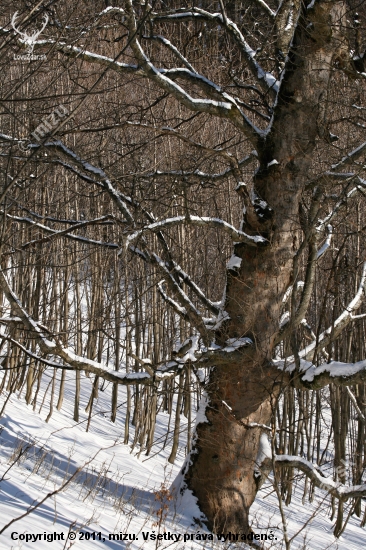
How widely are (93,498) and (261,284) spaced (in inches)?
95.9

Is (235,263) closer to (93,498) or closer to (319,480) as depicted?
(319,480)

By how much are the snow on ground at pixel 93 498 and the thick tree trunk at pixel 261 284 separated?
1.03 feet

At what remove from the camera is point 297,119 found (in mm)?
5121

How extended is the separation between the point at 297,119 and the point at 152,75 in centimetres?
147

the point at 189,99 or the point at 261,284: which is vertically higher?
the point at 189,99

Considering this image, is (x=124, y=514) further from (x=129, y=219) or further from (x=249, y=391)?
(x=129, y=219)

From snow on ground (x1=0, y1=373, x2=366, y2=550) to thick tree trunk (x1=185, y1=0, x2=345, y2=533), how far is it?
31 cm

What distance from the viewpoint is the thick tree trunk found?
5035 mm

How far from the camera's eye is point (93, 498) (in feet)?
16.5

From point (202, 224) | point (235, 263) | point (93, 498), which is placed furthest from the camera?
point (235, 263)

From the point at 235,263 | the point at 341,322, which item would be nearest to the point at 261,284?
the point at 235,263

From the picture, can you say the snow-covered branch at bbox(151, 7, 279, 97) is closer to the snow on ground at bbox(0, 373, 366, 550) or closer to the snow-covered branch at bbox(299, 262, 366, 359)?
the snow-covered branch at bbox(299, 262, 366, 359)

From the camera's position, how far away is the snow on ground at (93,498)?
3543 millimetres

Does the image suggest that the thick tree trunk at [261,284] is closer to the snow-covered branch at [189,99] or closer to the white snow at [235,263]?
the white snow at [235,263]
